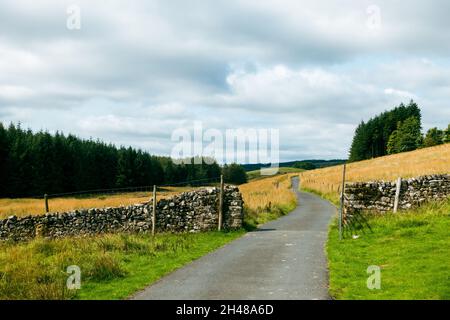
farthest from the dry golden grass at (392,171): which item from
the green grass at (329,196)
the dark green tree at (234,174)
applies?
the dark green tree at (234,174)

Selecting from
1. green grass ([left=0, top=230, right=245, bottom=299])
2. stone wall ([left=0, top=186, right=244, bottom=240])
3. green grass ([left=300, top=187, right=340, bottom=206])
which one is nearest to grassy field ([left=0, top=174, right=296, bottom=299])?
green grass ([left=0, top=230, right=245, bottom=299])

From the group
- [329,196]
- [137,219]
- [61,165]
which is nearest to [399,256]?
[137,219]

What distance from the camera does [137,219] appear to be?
22.5 meters

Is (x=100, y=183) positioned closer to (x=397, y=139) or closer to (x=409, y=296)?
(x=397, y=139)

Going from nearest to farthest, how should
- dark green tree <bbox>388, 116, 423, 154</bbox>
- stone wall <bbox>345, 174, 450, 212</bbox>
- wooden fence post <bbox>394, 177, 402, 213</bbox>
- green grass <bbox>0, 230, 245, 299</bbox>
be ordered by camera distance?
green grass <bbox>0, 230, 245, 299</bbox> < wooden fence post <bbox>394, 177, 402, 213</bbox> < stone wall <bbox>345, 174, 450, 212</bbox> < dark green tree <bbox>388, 116, 423, 154</bbox>

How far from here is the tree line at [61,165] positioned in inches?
2844

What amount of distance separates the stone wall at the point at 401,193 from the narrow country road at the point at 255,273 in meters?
3.49

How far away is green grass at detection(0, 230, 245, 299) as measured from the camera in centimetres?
1090

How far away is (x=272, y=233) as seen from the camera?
21.8 m

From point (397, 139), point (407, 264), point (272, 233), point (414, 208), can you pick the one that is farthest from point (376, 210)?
point (397, 139)

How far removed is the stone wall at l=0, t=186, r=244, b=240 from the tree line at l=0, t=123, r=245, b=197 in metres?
53.3

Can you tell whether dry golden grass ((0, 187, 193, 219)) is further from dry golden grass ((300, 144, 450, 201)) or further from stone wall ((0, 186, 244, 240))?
dry golden grass ((300, 144, 450, 201))

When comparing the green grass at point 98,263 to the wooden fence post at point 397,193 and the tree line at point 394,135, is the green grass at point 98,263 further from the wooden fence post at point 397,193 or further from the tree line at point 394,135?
the tree line at point 394,135

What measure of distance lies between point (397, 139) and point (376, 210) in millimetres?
96617
